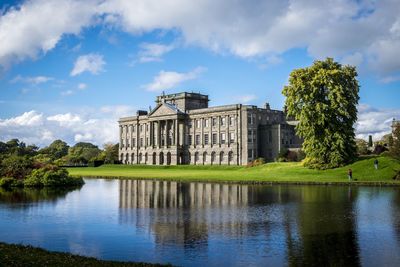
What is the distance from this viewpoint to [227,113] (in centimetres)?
10450

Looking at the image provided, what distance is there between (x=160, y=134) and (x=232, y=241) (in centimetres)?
10215

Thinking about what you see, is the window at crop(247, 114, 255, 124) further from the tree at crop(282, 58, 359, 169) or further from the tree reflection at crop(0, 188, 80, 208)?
the tree reflection at crop(0, 188, 80, 208)

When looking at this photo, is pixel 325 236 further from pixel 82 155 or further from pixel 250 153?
pixel 82 155

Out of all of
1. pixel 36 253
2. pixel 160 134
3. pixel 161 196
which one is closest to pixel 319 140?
pixel 161 196

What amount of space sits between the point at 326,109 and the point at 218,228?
43971 millimetres

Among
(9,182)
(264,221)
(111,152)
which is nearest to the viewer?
(264,221)

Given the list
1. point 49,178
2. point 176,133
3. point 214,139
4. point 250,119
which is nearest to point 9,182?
point 49,178

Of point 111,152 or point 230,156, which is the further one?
point 111,152

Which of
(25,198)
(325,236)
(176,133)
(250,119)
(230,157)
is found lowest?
(325,236)

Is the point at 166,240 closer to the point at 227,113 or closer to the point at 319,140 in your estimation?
the point at 319,140

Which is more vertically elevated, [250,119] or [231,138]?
[250,119]

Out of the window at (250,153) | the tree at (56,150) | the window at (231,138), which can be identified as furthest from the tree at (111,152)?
the window at (250,153)

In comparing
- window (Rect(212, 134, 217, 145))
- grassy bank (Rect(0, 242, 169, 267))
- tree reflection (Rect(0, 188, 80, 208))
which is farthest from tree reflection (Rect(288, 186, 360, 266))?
window (Rect(212, 134, 217, 145))

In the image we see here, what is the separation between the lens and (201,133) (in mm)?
111438
